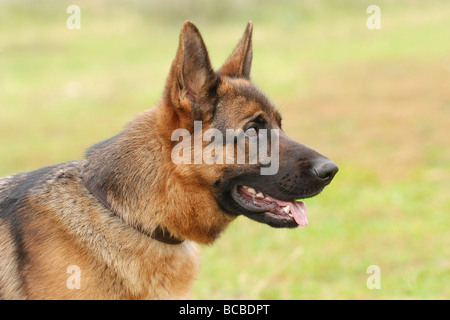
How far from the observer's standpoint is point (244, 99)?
13.9 ft

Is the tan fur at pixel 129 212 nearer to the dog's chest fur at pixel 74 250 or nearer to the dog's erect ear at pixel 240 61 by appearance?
the dog's chest fur at pixel 74 250

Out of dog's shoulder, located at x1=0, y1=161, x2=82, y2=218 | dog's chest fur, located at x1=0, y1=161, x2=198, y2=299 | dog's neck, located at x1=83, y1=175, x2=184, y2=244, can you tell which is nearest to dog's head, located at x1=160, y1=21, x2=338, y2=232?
dog's neck, located at x1=83, y1=175, x2=184, y2=244

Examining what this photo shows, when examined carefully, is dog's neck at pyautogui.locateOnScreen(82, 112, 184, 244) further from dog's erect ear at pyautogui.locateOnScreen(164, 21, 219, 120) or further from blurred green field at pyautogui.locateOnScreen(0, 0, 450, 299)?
blurred green field at pyautogui.locateOnScreen(0, 0, 450, 299)

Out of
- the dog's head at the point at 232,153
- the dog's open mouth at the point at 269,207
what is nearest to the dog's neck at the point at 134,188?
the dog's head at the point at 232,153

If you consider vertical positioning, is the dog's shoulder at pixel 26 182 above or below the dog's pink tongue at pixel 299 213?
above

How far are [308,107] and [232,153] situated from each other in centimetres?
1389

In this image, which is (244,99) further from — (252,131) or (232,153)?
(232,153)

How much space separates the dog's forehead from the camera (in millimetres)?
4203

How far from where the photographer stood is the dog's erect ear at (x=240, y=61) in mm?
4562

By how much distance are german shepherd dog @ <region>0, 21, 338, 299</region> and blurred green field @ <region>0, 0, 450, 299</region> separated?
1602 millimetres

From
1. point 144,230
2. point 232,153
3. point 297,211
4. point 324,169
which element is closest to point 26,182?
point 144,230

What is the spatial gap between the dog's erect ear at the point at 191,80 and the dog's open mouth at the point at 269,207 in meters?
0.62

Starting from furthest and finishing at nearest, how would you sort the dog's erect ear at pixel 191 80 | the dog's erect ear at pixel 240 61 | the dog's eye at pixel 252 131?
the dog's erect ear at pixel 240 61, the dog's eye at pixel 252 131, the dog's erect ear at pixel 191 80
